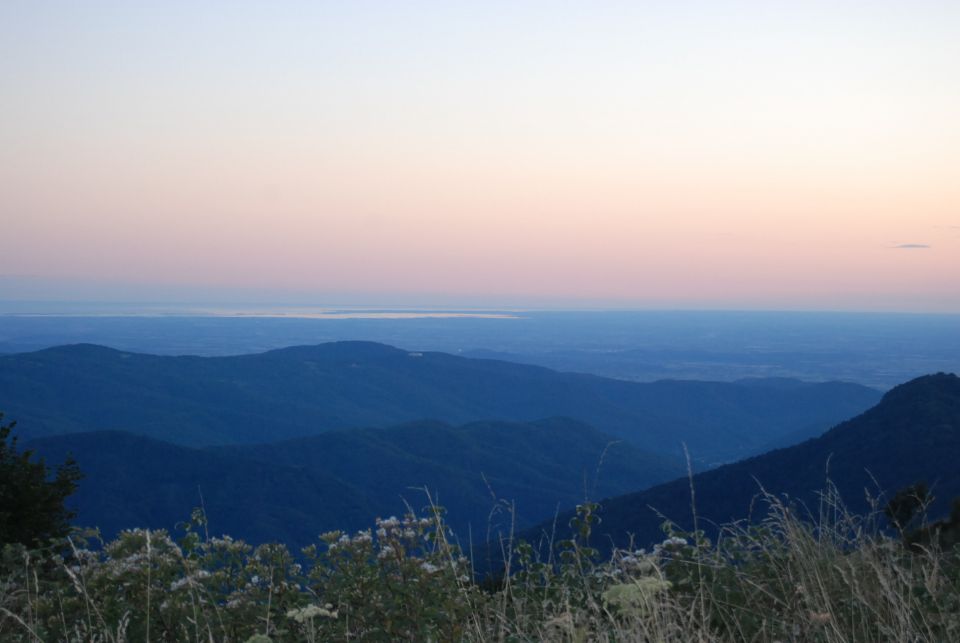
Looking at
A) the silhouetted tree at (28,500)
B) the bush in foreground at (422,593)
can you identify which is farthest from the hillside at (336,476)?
the bush in foreground at (422,593)

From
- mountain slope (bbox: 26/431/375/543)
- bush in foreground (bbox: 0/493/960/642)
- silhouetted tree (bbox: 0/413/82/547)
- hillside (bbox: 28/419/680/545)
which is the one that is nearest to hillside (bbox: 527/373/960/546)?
hillside (bbox: 28/419/680/545)

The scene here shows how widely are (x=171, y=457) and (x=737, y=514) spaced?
7899 centimetres

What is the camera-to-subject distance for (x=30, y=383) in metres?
176

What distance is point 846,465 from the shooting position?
54375mm

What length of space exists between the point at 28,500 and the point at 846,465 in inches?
2002

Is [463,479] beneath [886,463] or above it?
beneath

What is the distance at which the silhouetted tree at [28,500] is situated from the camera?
53.0 ft

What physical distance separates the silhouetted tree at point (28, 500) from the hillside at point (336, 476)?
57798 mm

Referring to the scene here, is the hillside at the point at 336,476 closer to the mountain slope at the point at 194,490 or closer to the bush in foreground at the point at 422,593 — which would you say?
the mountain slope at the point at 194,490

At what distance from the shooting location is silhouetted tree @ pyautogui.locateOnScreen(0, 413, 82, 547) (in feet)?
53.0

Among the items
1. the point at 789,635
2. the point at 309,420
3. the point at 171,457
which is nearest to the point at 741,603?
the point at 789,635

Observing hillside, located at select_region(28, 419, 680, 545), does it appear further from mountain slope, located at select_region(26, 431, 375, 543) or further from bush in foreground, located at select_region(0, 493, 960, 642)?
bush in foreground, located at select_region(0, 493, 960, 642)

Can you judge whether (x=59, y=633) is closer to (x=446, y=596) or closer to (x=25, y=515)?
(x=446, y=596)

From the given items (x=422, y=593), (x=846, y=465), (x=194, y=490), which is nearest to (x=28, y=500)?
(x=422, y=593)
